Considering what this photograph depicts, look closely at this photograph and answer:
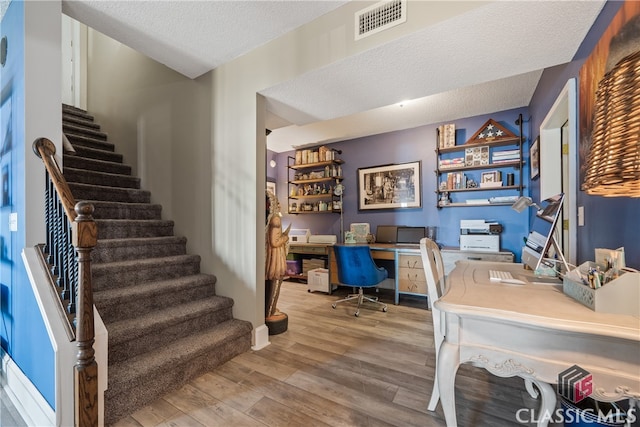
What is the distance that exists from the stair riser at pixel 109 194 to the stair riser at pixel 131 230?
513 mm

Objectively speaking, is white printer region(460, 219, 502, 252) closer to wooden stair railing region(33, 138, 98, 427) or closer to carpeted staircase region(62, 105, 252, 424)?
carpeted staircase region(62, 105, 252, 424)

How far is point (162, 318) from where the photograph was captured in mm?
1990

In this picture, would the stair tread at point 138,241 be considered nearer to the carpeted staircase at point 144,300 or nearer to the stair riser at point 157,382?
the carpeted staircase at point 144,300

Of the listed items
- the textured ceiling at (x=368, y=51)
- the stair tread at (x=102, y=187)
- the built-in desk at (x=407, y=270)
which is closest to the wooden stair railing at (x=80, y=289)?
the textured ceiling at (x=368, y=51)

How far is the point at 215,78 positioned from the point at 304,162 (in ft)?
8.32

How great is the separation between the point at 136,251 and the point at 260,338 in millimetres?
1443

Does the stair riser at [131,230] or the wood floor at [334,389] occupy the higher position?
the stair riser at [131,230]

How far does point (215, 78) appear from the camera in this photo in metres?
2.65

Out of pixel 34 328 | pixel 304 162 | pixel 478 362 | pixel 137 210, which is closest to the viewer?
pixel 478 362

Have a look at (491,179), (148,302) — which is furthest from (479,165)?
(148,302)

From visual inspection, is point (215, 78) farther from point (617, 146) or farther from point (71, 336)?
point (617, 146)

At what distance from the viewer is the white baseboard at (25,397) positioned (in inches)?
55.5

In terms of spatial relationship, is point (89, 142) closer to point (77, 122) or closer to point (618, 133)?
point (77, 122)

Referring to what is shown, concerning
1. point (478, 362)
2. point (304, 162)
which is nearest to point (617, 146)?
point (478, 362)
